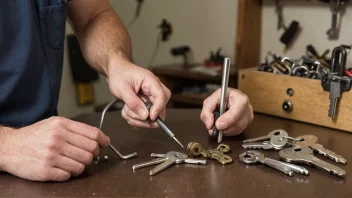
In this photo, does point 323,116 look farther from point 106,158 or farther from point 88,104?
point 88,104

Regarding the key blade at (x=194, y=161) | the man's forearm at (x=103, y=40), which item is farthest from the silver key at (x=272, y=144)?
the man's forearm at (x=103, y=40)

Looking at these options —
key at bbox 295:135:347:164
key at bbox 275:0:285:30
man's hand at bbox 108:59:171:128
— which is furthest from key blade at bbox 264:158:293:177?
key at bbox 275:0:285:30

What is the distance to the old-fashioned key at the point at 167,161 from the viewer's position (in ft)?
2.47

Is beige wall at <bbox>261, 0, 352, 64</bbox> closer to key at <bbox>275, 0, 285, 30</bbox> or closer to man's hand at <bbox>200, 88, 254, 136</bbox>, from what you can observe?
key at <bbox>275, 0, 285, 30</bbox>

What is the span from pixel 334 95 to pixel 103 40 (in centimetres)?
55

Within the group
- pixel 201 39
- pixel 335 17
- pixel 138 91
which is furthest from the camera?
pixel 201 39

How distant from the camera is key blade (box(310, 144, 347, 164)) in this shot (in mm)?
782

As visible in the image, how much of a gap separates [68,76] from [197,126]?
3.79 ft

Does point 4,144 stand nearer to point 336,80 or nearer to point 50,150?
point 50,150

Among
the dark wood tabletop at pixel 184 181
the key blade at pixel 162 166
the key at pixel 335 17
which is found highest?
the key at pixel 335 17

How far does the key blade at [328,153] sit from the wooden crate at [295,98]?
7.2 inches

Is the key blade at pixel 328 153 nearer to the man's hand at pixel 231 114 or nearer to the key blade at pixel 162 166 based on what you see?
the man's hand at pixel 231 114

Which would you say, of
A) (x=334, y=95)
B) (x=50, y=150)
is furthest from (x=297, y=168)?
(x=50, y=150)

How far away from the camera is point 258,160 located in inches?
30.6
